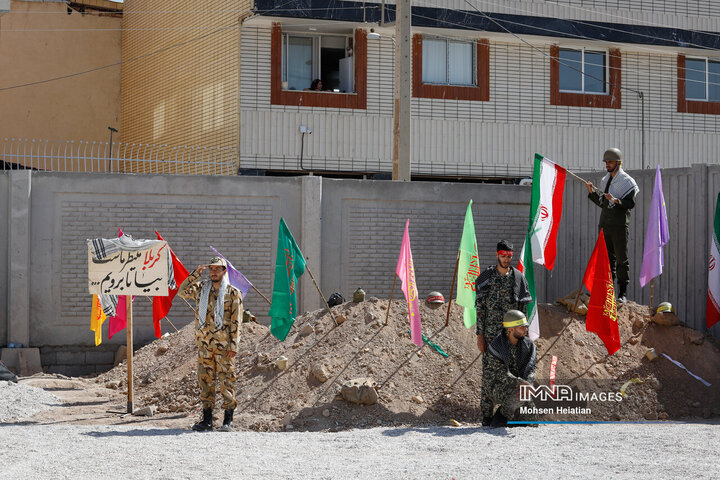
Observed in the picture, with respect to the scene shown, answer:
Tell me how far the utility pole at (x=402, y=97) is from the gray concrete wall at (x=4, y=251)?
5.63 meters

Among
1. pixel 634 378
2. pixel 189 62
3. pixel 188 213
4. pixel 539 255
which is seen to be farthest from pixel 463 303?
pixel 189 62

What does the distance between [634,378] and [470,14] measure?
11392 mm

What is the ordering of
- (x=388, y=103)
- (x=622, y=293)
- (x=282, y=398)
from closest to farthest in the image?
(x=282, y=398) < (x=622, y=293) < (x=388, y=103)

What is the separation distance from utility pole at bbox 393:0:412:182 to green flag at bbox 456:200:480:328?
455 centimetres

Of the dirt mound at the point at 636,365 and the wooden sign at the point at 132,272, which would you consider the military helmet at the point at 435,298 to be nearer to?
the dirt mound at the point at 636,365

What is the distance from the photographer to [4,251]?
13.8m

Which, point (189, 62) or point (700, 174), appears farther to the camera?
point (189, 62)

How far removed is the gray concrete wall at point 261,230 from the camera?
13906mm

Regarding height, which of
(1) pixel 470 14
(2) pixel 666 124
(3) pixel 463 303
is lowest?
(3) pixel 463 303

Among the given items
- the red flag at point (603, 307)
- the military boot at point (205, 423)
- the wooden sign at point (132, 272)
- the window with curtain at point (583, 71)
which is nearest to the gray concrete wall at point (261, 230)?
the red flag at point (603, 307)

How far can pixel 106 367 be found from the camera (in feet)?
46.0

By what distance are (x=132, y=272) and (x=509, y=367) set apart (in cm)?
393

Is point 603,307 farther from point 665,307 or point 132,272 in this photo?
point 132,272

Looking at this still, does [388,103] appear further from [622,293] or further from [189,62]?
[622,293]
